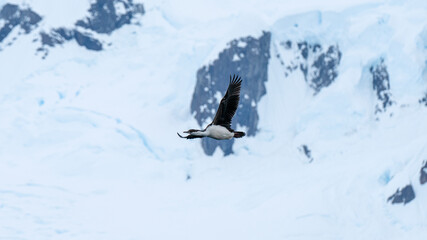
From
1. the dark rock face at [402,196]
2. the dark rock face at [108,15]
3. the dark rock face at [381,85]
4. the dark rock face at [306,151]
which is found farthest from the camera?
the dark rock face at [108,15]

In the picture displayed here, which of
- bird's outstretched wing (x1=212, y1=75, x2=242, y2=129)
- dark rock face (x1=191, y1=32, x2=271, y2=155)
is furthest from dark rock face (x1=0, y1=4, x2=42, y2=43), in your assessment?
bird's outstretched wing (x1=212, y1=75, x2=242, y2=129)

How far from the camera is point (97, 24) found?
91375 mm

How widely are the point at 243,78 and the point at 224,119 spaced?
6149 centimetres

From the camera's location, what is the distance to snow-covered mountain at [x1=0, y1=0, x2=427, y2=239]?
212 feet

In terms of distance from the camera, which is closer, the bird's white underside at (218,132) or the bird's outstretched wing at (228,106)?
the bird's white underside at (218,132)

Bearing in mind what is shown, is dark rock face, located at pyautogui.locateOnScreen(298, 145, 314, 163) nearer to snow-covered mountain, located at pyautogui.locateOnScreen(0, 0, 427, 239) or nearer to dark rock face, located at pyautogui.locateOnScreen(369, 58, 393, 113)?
snow-covered mountain, located at pyautogui.locateOnScreen(0, 0, 427, 239)

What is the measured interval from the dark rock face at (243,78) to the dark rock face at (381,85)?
10.7m

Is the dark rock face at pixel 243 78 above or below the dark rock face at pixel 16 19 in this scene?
below

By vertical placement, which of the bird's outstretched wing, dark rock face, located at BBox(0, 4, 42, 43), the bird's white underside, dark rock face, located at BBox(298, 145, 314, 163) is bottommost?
the bird's white underside

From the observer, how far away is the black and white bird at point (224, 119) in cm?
1909

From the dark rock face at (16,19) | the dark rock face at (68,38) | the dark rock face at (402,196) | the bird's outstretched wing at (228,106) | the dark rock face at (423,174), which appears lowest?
the bird's outstretched wing at (228,106)

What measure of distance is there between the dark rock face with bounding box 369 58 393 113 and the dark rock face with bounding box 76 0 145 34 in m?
26.3

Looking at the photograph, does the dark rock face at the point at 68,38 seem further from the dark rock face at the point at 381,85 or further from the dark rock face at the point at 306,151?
the dark rock face at the point at 381,85

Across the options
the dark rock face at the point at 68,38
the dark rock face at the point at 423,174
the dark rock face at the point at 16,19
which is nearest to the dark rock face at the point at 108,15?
the dark rock face at the point at 68,38
